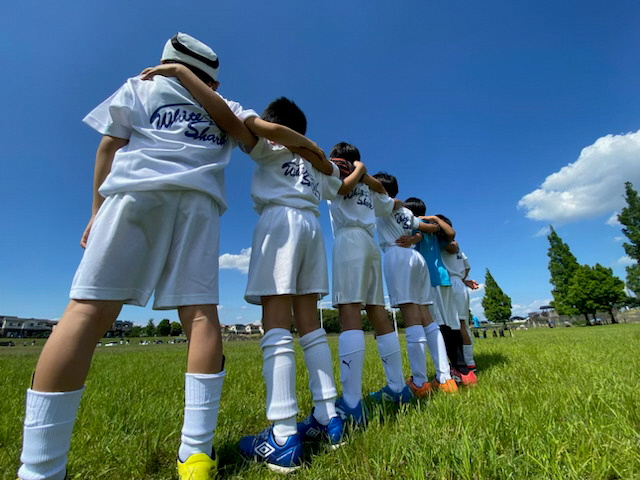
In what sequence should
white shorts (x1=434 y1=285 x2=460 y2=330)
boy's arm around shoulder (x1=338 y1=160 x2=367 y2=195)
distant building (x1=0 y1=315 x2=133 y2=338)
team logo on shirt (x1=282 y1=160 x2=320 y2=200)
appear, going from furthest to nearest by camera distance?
distant building (x1=0 y1=315 x2=133 y2=338), white shorts (x1=434 y1=285 x2=460 y2=330), boy's arm around shoulder (x1=338 y1=160 x2=367 y2=195), team logo on shirt (x1=282 y1=160 x2=320 y2=200)

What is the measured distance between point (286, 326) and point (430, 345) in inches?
104

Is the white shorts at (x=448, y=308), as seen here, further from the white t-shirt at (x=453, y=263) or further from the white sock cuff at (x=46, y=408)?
the white sock cuff at (x=46, y=408)

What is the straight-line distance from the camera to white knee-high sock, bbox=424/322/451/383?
12.1ft

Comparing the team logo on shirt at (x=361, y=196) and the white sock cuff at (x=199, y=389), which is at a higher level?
the team logo on shirt at (x=361, y=196)

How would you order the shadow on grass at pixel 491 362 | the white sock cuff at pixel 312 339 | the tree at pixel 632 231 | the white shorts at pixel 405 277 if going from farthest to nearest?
the tree at pixel 632 231 < the shadow on grass at pixel 491 362 < the white shorts at pixel 405 277 < the white sock cuff at pixel 312 339

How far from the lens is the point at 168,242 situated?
1707 mm

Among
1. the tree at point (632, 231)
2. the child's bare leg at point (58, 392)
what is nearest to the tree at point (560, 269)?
the tree at point (632, 231)

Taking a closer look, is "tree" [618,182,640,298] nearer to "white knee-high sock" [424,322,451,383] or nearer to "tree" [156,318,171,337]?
"white knee-high sock" [424,322,451,383]

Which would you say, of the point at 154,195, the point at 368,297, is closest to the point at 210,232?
the point at 154,195

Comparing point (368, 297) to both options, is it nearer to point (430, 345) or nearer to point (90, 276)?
point (430, 345)

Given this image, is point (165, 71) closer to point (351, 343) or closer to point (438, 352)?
point (351, 343)

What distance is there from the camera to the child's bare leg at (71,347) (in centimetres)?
133

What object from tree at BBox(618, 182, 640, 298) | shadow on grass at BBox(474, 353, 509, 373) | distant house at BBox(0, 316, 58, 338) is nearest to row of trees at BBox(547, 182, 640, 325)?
tree at BBox(618, 182, 640, 298)

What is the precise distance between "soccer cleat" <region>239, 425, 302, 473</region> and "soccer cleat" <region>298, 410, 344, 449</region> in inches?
9.6
